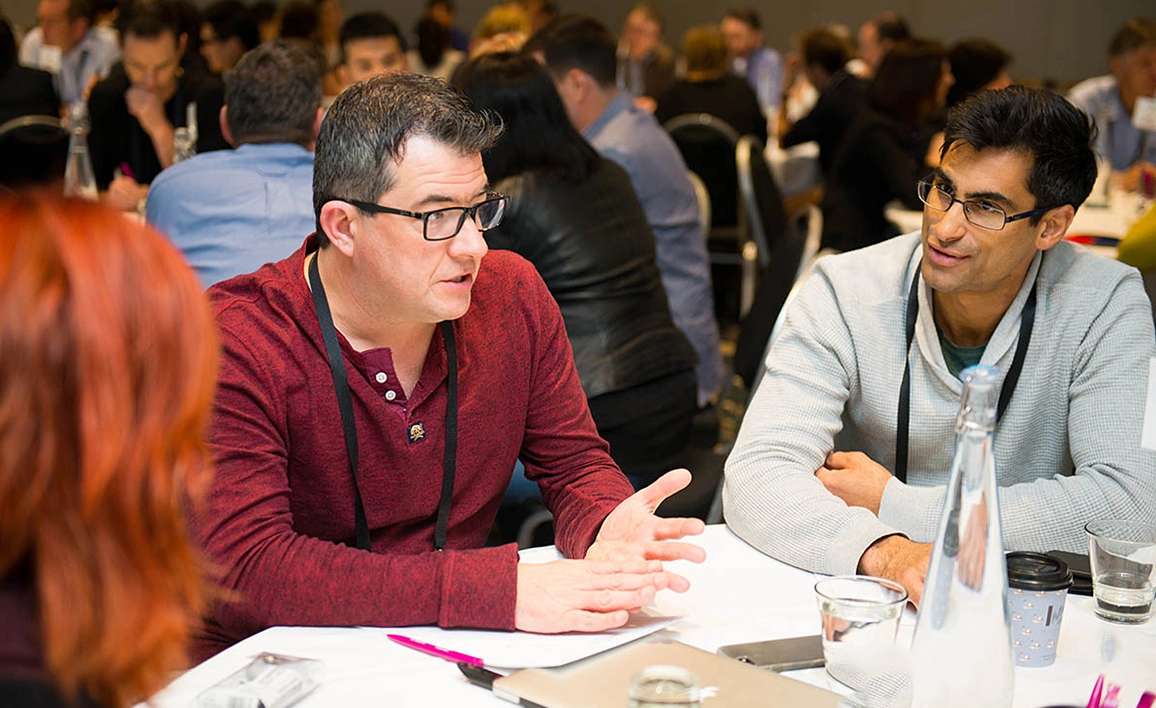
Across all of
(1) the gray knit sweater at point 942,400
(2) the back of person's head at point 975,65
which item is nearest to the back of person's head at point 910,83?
(2) the back of person's head at point 975,65

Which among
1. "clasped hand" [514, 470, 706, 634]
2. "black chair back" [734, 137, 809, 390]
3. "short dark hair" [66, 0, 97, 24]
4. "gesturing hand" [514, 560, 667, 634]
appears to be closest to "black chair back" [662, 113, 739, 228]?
"black chair back" [734, 137, 809, 390]

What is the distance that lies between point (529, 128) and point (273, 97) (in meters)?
0.71

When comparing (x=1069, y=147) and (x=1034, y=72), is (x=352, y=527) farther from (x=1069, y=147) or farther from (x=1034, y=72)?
(x=1034, y=72)

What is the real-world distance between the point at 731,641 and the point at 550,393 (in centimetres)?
65

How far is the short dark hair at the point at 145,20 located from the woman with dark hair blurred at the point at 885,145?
9.79ft

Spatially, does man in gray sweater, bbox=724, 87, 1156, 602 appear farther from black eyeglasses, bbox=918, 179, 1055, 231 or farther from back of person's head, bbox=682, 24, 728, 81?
back of person's head, bbox=682, 24, 728, 81

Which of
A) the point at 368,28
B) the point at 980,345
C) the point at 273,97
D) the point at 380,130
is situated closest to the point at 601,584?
the point at 380,130

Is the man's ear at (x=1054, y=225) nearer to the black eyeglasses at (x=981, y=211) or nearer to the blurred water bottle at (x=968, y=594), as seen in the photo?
the black eyeglasses at (x=981, y=211)

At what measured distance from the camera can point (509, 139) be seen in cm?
305

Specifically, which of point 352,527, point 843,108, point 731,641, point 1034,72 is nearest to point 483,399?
point 352,527

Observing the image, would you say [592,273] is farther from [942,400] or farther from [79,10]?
[79,10]

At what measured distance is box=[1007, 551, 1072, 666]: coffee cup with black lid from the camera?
52.1 inches

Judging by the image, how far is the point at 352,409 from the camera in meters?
1.68

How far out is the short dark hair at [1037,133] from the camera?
6.41 ft
